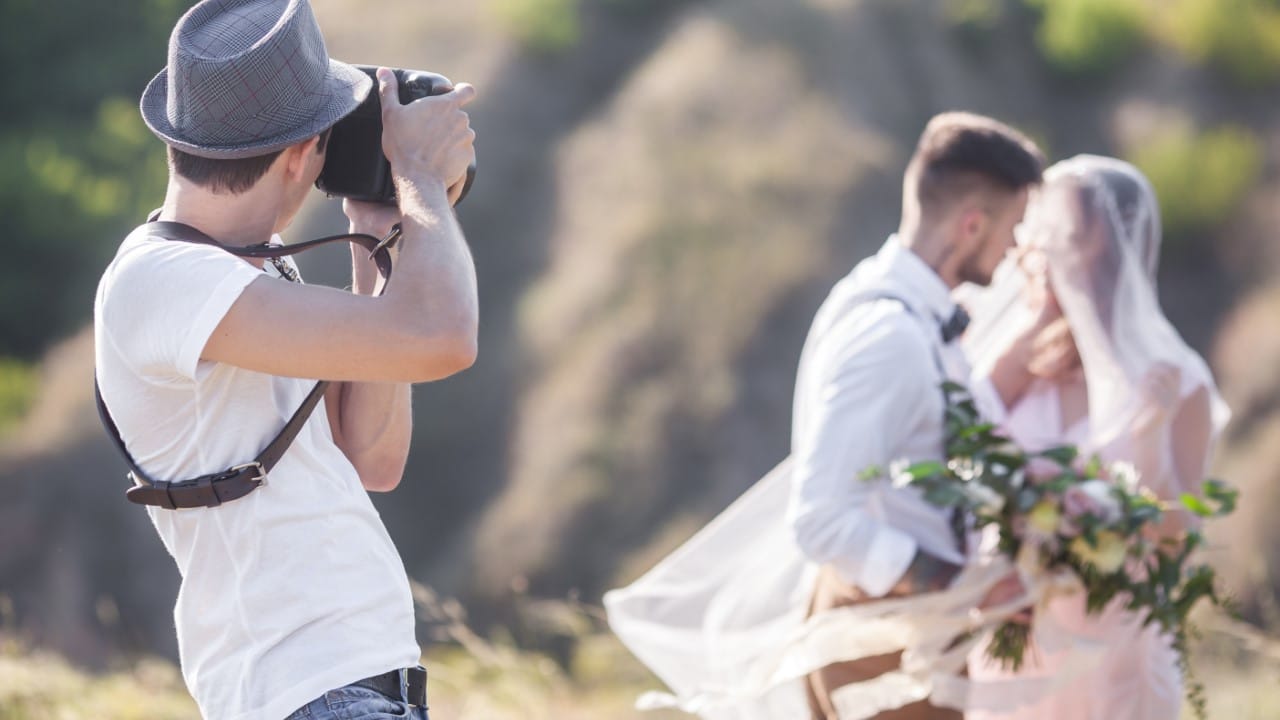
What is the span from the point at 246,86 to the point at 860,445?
57.5 inches

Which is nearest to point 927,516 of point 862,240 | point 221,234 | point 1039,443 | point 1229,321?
point 1039,443

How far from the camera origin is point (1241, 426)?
14.5m

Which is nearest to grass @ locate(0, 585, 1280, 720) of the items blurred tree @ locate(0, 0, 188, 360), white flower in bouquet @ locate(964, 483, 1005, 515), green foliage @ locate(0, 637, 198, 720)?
green foliage @ locate(0, 637, 198, 720)

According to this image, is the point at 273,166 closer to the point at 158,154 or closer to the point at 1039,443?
the point at 1039,443

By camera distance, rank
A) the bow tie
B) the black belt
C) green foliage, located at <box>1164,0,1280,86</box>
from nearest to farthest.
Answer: the black belt → the bow tie → green foliage, located at <box>1164,0,1280,86</box>

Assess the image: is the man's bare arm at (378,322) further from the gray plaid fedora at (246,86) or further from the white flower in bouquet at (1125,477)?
the white flower in bouquet at (1125,477)

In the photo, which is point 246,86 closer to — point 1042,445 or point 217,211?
point 217,211

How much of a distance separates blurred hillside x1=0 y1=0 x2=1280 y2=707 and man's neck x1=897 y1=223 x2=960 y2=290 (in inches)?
395

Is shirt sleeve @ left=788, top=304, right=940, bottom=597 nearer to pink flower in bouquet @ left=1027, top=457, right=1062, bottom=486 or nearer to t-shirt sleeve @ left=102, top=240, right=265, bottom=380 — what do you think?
pink flower in bouquet @ left=1027, top=457, right=1062, bottom=486

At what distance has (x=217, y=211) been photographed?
1763mm

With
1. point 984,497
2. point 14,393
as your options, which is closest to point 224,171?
point 984,497

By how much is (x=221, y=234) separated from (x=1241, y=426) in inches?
571

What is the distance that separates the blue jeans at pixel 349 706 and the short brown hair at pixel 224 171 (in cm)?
Answer: 65

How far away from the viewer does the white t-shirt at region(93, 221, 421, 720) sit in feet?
5.41
